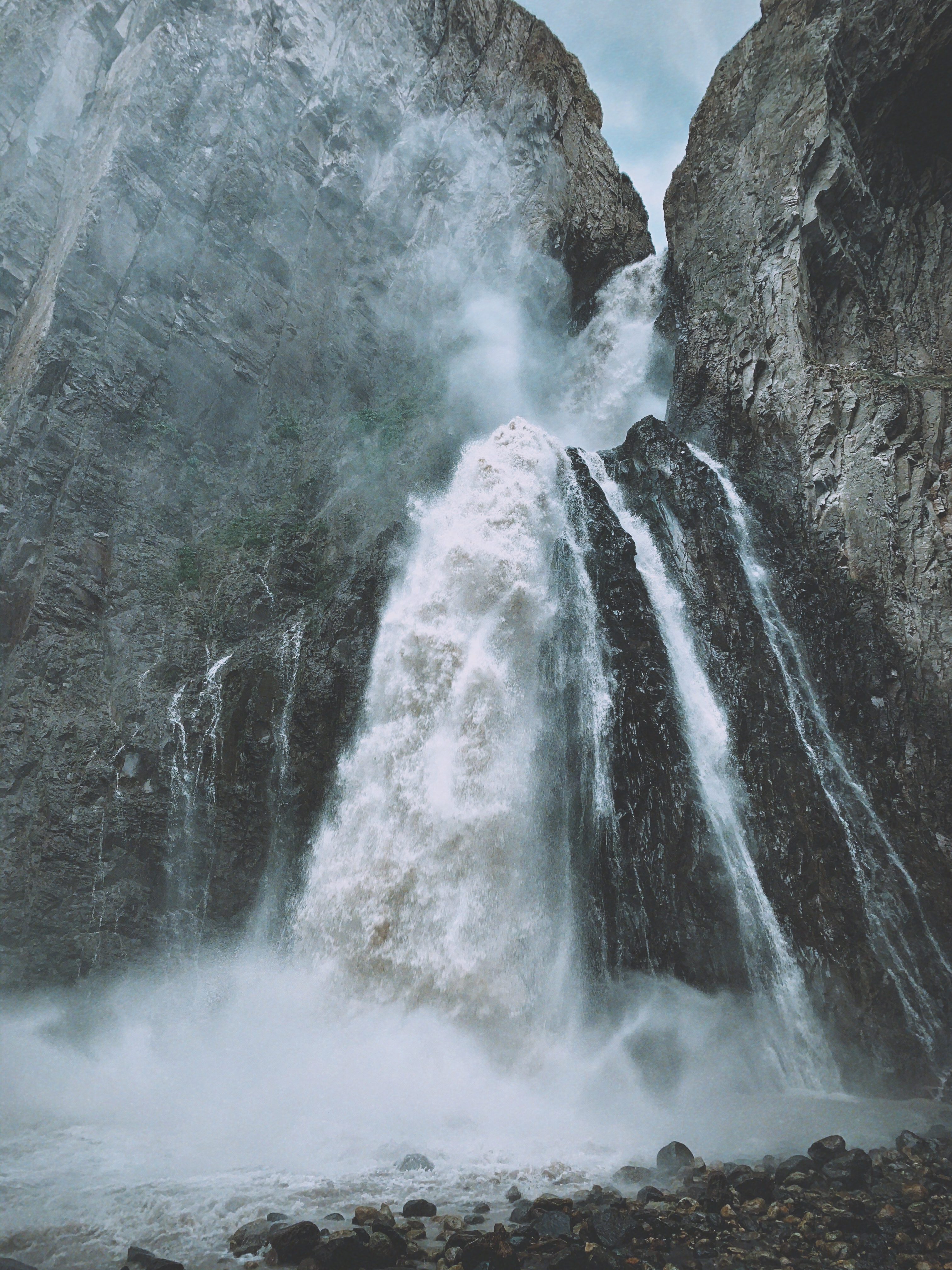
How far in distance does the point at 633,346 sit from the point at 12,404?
56.4 feet

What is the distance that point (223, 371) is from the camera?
1742 cm

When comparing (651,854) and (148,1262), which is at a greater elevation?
(651,854)

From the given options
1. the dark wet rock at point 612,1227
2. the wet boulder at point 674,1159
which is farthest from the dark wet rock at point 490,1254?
the wet boulder at point 674,1159

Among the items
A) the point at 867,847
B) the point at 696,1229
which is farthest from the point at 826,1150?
the point at 867,847

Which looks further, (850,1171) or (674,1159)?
(674,1159)

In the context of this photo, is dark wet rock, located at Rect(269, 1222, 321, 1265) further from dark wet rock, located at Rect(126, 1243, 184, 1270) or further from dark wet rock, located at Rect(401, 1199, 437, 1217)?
dark wet rock, located at Rect(401, 1199, 437, 1217)

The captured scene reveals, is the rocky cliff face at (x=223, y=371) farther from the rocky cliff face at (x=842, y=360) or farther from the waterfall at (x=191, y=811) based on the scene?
the rocky cliff face at (x=842, y=360)

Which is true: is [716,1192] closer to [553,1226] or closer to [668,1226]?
[668,1226]

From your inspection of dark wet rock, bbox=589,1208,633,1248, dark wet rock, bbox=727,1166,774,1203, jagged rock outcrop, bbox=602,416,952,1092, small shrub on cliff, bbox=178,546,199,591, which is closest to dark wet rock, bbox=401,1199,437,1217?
dark wet rock, bbox=589,1208,633,1248

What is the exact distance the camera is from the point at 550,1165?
6656 mm

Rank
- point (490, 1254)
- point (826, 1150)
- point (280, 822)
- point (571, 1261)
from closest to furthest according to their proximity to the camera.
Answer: point (571, 1261) → point (490, 1254) → point (826, 1150) → point (280, 822)

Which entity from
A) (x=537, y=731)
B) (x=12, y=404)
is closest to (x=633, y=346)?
(x=537, y=731)

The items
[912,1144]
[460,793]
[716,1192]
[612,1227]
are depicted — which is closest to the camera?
[612,1227]

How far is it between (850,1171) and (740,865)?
4099mm
